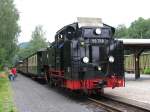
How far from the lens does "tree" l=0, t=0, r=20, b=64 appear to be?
4683 centimetres

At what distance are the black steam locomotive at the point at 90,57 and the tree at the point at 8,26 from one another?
28.2m

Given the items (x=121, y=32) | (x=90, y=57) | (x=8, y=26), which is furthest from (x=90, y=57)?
(x=121, y=32)

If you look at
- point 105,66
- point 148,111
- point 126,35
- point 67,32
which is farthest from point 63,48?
point 126,35

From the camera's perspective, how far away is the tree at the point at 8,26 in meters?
46.8

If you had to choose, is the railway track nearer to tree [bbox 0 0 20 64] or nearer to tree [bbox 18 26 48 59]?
tree [bbox 0 0 20 64]

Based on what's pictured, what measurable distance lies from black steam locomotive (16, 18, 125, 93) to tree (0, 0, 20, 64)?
28222mm

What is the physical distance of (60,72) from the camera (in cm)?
1900

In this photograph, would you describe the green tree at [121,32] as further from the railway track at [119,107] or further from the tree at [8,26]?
the railway track at [119,107]

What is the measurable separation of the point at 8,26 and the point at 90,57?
33.1 metres

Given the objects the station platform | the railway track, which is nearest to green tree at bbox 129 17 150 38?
the station platform

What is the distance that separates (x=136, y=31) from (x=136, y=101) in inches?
3970

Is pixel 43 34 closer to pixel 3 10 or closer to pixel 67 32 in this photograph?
pixel 3 10

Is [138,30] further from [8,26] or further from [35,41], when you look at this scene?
[8,26]

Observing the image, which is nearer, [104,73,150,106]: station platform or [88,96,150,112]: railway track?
[88,96,150,112]: railway track
